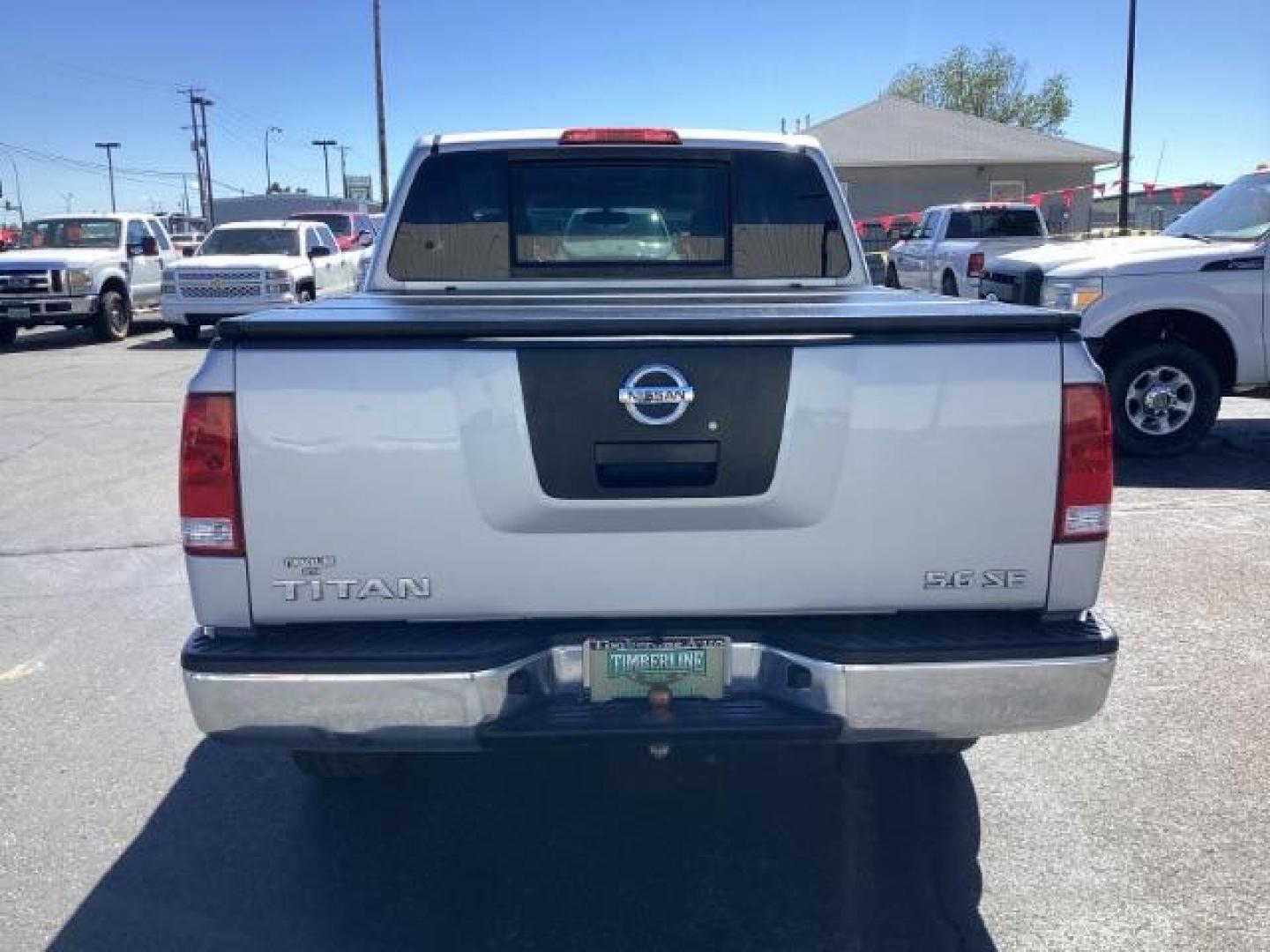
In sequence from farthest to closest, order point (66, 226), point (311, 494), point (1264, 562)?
point (66, 226) < point (1264, 562) < point (311, 494)

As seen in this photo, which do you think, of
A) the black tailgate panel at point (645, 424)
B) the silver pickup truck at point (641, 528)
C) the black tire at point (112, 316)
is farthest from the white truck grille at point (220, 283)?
the black tailgate panel at point (645, 424)

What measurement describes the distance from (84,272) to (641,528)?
1763 centimetres

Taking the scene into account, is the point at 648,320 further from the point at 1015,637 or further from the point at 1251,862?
the point at 1251,862

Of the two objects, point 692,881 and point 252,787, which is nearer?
point 692,881

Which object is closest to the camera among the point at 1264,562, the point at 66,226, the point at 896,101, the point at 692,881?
the point at 692,881

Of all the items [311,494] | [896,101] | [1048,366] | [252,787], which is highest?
[896,101]

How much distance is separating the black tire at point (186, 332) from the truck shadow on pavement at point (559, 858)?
15494 mm

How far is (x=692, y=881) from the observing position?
3.32 m

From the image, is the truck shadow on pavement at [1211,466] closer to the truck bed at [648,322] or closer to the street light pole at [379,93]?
the truck bed at [648,322]

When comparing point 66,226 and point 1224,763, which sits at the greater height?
point 66,226

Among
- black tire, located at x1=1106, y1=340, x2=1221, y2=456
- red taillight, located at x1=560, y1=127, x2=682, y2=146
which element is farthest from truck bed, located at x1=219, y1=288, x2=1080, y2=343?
black tire, located at x1=1106, y1=340, x2=1221, y2=456

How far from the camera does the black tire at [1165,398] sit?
8.81 m

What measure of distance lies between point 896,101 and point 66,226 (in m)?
33.5

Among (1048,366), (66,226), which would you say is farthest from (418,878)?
(66,226)
